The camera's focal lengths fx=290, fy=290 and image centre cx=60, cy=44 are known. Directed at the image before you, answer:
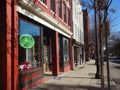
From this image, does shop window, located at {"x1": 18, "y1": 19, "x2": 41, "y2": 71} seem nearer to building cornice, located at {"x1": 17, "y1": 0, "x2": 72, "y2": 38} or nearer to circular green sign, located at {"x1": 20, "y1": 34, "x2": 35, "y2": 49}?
circular green sign, located at {"x1": 20, "y1": 34, "x2": 35, "y2": 49}

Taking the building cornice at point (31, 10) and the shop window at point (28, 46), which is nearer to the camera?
the building cornice at point (31, 10)

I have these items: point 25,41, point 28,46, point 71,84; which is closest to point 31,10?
point 25,41

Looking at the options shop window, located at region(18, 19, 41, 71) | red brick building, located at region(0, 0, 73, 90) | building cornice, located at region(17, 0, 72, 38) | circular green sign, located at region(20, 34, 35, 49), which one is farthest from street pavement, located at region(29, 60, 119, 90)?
building cornice, located at region(17, 0, 72, 38)

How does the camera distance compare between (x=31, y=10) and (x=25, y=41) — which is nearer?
(x=25, y=41)

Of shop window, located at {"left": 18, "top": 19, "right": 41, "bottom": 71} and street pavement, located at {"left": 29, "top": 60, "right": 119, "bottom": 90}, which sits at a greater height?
shop window, located at {"left": 18, "top": 19, "right": 41, "bottom": 71}

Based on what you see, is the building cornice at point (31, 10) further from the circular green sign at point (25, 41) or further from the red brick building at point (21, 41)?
the circular green sign at point (25, 41)

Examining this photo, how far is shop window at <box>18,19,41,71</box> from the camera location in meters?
13.7

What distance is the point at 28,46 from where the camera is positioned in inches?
559

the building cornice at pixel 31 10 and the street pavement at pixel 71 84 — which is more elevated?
the building cornice at pixel 31 10

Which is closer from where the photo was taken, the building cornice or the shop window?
the building cornice

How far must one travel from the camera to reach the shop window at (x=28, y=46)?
13.7m

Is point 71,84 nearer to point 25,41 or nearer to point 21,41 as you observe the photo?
point 25,41

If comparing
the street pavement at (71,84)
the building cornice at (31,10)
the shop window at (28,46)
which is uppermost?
the building cornice at (31,10)

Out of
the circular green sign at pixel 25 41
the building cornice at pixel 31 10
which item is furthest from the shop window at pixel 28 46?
the building cornice at pixel 31 10
